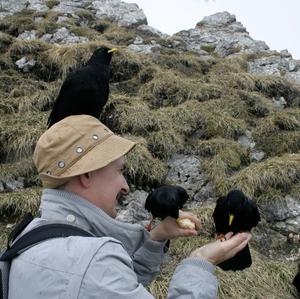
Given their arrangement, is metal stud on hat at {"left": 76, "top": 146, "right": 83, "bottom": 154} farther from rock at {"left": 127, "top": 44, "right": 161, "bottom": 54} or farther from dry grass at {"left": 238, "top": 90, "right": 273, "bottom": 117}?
rock at {"left": 127, "top": 44, "right": 161, "bottom": 54}

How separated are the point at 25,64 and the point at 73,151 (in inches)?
326

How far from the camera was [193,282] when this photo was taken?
5.51 ft

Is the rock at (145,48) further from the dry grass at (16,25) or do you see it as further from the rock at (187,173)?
the rock at (187,173)

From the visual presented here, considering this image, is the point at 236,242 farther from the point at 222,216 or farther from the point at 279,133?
the point at 279,133

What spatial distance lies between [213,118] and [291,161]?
1.80 m

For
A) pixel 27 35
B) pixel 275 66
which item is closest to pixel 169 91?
pixel 27 35

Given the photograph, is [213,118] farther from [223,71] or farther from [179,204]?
[179,204]

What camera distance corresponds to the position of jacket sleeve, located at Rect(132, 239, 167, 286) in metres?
2.30

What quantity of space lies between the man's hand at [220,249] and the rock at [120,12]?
14449 mm

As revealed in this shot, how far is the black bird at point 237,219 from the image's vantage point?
2414mm

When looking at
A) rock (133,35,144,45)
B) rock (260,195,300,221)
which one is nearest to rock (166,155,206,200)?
rock (260,195,300,221)

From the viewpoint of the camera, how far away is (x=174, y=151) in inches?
272

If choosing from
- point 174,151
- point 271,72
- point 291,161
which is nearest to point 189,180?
point 174,151

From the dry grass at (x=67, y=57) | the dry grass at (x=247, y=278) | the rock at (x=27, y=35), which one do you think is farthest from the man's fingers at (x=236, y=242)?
the rock at (x=27, y=35)
